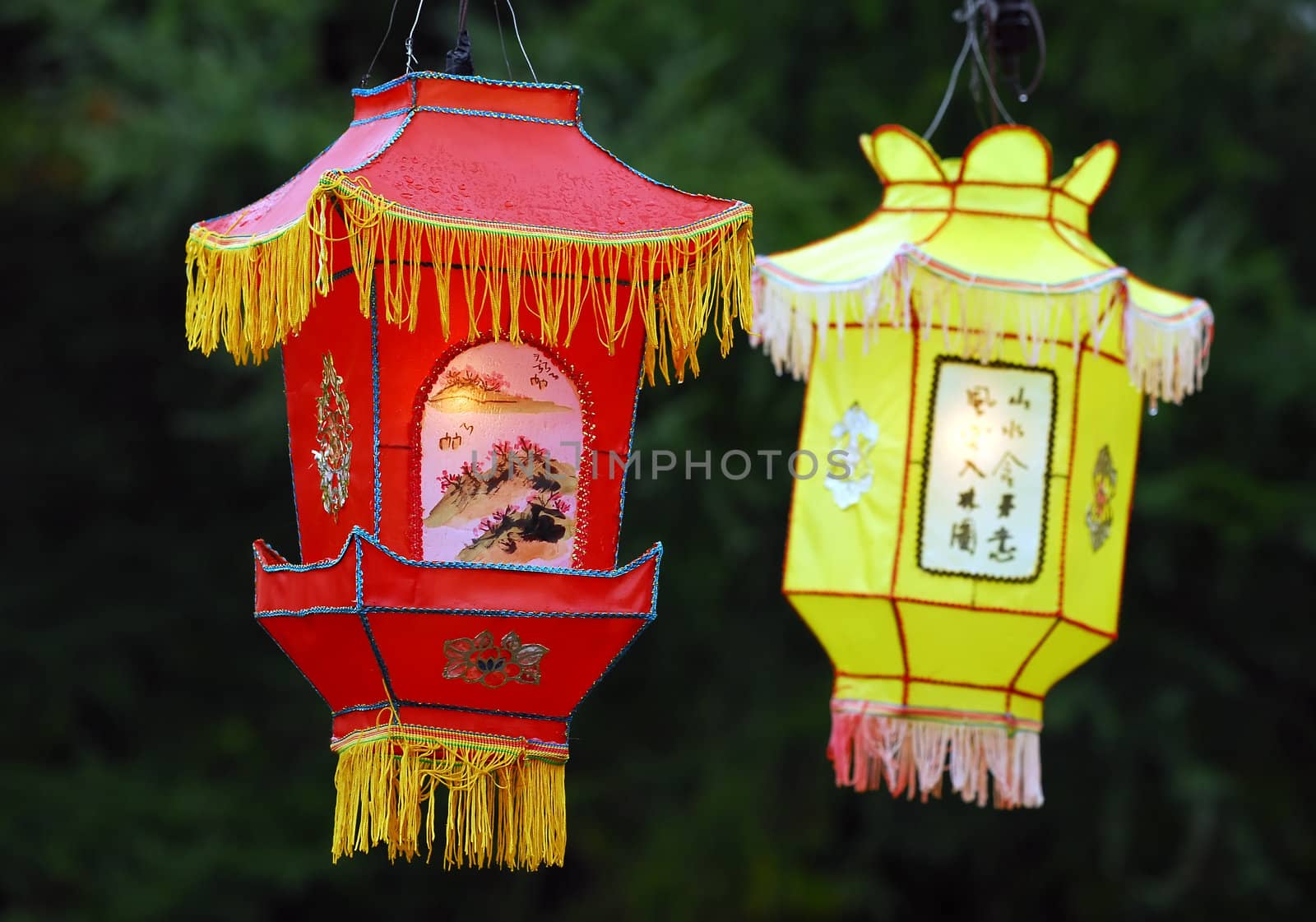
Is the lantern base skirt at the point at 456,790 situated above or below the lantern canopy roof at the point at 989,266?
below

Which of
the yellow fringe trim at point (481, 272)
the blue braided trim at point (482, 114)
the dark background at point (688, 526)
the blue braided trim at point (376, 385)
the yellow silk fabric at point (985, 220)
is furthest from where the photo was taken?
the dark background at point (688, 526)

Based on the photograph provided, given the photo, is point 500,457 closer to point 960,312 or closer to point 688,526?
point 960,312

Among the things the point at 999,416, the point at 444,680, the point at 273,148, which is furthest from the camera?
the point at 273,148

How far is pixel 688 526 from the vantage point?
10.2 meters

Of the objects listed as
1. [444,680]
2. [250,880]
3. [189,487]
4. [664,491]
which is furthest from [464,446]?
[189,487]

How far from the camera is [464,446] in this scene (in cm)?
402

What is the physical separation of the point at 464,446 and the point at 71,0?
24.1 ft

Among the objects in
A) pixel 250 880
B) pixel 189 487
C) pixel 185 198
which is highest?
pixel 185 198

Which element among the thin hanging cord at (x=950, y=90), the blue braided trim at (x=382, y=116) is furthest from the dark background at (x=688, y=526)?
the blue braided trim at (x=382, y=116)

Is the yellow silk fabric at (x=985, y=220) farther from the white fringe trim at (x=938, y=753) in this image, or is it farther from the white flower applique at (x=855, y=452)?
the white fringe trim at (x=938, y=753)

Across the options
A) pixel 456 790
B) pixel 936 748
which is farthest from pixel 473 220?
pixel 936 748

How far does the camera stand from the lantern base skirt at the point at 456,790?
3988 millimetres

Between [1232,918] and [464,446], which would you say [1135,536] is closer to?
[1232,918]

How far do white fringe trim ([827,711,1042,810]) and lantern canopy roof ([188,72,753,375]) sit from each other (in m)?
1.27
